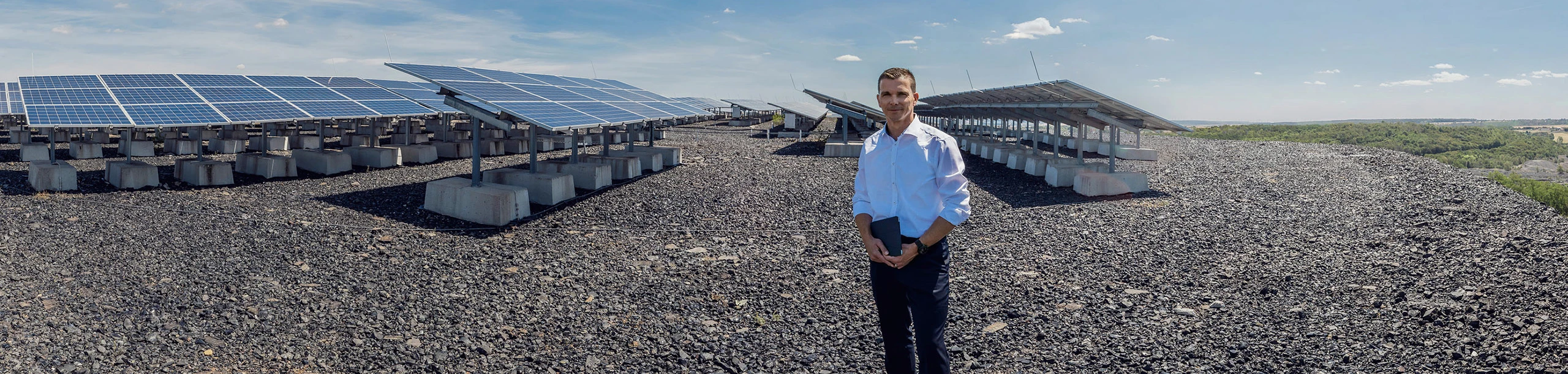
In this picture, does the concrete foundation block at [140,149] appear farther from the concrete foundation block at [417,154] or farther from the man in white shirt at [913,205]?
the man in white shirt at [913,205]

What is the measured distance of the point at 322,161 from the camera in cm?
1764

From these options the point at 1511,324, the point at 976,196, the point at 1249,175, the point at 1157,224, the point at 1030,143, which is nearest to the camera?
the point at 1511,324

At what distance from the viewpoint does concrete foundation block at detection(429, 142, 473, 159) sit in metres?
22.6

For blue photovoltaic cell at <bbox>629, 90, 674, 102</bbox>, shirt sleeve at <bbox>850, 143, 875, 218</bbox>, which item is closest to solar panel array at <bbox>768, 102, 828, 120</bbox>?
blue photovoltaic cell at <bbox>629, 90, 674, 102</bbox>

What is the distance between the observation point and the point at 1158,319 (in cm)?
678

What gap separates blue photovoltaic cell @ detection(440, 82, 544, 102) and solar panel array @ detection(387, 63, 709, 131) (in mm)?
31

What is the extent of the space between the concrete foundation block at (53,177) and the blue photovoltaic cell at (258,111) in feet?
8.35

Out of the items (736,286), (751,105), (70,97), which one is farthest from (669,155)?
(751,105)

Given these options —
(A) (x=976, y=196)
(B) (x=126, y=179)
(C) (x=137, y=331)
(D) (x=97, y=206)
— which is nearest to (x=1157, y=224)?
(A) (x=976, y=196)

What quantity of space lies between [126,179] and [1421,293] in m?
18.9

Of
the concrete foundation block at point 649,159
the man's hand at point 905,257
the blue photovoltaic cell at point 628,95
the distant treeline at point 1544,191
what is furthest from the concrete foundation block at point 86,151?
the distant treeline at point 1544,191

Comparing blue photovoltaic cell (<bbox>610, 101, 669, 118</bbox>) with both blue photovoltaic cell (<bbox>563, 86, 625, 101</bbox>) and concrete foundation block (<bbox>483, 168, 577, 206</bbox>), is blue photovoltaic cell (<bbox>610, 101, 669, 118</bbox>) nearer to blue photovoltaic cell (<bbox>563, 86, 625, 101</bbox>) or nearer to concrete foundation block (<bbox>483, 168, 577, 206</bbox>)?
blue photovoltaic cell (<bbox>563, 86, 625, 101</bbox>)

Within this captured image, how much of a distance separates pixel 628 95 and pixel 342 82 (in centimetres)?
1066

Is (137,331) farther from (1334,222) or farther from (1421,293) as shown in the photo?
(1334,222)
